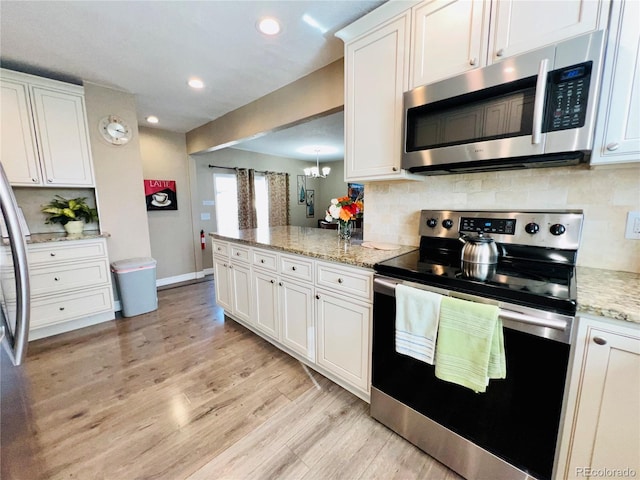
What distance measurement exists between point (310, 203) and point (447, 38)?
570 cm

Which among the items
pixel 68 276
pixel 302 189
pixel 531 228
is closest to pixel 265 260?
pixel 531 228

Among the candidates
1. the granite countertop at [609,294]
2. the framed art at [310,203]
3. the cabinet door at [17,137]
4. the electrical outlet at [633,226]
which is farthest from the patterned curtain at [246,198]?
the electrical outlet at [633,226]

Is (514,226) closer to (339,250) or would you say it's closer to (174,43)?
(339,250)

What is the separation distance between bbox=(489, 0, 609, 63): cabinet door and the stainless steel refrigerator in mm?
1995

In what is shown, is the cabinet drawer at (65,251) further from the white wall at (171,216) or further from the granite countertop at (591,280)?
the granite countertop at (591,280)

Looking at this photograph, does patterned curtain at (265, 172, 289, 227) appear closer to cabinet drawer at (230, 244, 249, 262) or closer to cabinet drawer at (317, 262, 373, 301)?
cabinet drawer at (230, 244, 249, 262)

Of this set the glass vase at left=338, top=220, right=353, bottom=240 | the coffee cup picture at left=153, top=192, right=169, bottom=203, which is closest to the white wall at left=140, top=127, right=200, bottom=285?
the coffee cup picture at left=153, top=192, right=169, bottom=203

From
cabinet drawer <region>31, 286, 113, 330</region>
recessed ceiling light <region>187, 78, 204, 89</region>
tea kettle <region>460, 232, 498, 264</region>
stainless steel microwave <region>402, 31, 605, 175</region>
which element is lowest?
cabinet drawer <region>31, 286, 113, 330</region>

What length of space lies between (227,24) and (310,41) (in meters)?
0.58

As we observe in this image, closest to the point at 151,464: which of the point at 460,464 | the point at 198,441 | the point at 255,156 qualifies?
the point at 198,441

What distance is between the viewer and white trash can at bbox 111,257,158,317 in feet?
9.45

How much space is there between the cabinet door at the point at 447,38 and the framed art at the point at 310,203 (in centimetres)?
546

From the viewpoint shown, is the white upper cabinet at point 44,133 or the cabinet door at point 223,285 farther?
the cabinet door at point 223,285

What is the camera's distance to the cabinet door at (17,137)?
2285 mm
